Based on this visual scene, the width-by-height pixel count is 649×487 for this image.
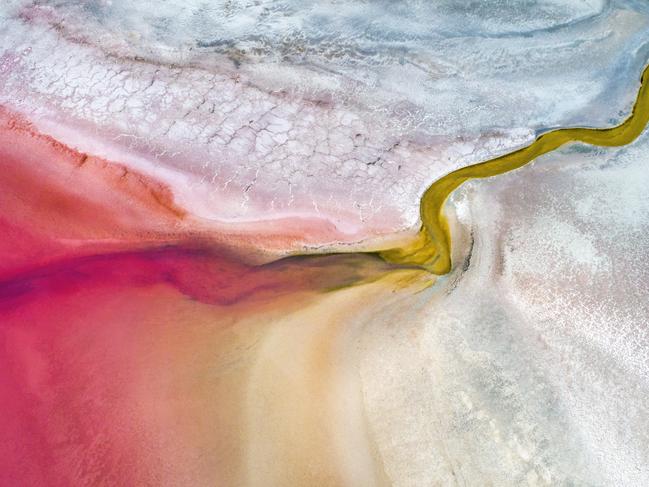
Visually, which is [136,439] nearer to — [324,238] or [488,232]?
[324,238]

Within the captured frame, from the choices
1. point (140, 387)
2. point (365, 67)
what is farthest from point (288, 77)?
point (140, 387)

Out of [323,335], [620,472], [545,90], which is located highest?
[545,90]

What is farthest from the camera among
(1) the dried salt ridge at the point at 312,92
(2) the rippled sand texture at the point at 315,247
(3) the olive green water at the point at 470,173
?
(1) the dried salt ridge at the point at 312,92

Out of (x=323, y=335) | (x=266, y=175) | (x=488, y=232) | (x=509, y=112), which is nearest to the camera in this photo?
(x=323, y=335)

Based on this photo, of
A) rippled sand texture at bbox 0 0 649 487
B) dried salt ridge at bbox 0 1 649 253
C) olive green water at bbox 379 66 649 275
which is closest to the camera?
rippled sand texture at bbox 0 0 649 487

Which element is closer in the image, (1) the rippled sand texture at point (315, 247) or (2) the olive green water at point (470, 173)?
(1) the rippled sand texture at point (315, 247)
